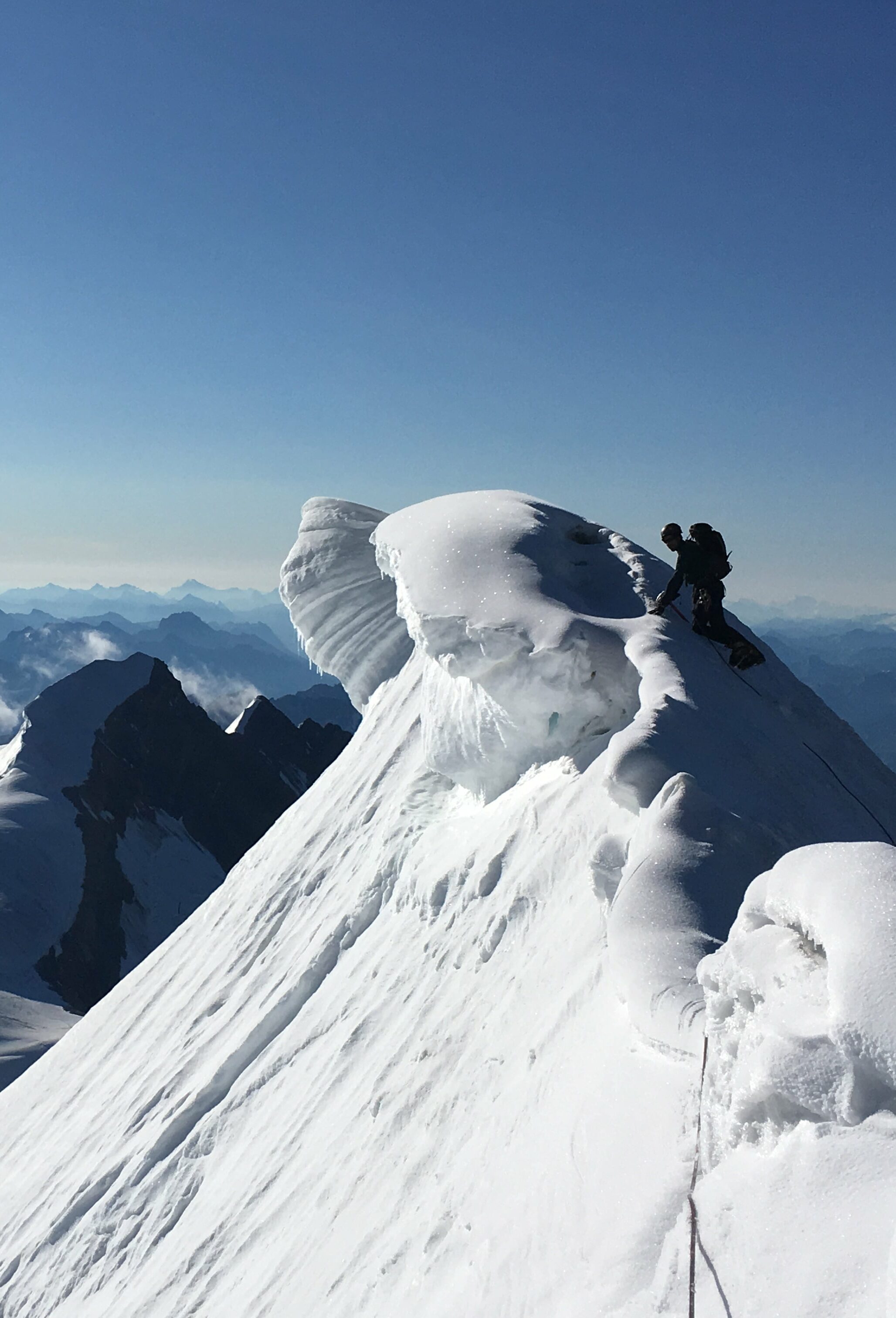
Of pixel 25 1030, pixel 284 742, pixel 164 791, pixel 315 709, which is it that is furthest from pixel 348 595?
pixel 315 709

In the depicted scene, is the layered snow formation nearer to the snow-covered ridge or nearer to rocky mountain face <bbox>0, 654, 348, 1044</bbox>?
the snow-covered ridge

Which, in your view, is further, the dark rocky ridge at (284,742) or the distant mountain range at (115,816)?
the dark rocky ridge at (284,742)

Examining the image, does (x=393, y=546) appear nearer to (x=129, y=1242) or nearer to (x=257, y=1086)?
(x=257, y=1086)

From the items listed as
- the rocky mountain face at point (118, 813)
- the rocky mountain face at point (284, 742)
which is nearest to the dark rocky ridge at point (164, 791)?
the rocky mountain face at point (118, 813)

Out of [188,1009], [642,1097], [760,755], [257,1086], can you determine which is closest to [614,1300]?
[642,1097]

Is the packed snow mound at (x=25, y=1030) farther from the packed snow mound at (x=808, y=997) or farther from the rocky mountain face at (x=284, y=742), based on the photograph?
the rocky mountain face at (x=284, y=742)

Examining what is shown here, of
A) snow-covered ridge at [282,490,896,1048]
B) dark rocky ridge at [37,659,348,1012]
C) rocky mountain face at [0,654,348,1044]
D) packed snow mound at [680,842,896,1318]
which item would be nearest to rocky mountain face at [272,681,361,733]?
rocky mountain face at [0,654,348,1044]

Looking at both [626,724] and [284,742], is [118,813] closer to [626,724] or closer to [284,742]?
[284,742]
